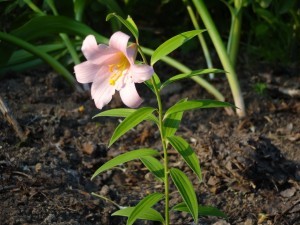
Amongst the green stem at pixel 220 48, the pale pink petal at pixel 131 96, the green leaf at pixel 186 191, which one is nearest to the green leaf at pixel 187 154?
the green leaf at pixel 186 191

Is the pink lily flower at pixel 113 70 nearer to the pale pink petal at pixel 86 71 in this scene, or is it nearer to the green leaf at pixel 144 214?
the pale pink petal at pixel 86 71

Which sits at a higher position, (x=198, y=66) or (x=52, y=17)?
(x=52, y=17)

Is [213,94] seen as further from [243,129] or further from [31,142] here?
[31,142]

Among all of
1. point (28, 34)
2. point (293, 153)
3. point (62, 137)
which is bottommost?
point (293, 153)

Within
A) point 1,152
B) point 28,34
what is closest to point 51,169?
point 1,152

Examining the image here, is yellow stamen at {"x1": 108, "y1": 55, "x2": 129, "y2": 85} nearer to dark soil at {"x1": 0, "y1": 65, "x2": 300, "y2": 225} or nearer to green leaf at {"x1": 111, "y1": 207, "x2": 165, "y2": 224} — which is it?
green leaf at {"x1": 111, "y1": 207, "x2": 165, "y2": 224}

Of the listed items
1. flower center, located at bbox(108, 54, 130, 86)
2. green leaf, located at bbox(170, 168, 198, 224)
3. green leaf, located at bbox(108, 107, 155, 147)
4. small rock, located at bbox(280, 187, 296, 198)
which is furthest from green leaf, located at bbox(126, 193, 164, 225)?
small rock, located at bbox(280, 187, 296, 198)

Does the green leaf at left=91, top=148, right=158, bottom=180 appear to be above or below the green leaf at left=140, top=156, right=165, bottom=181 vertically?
above
